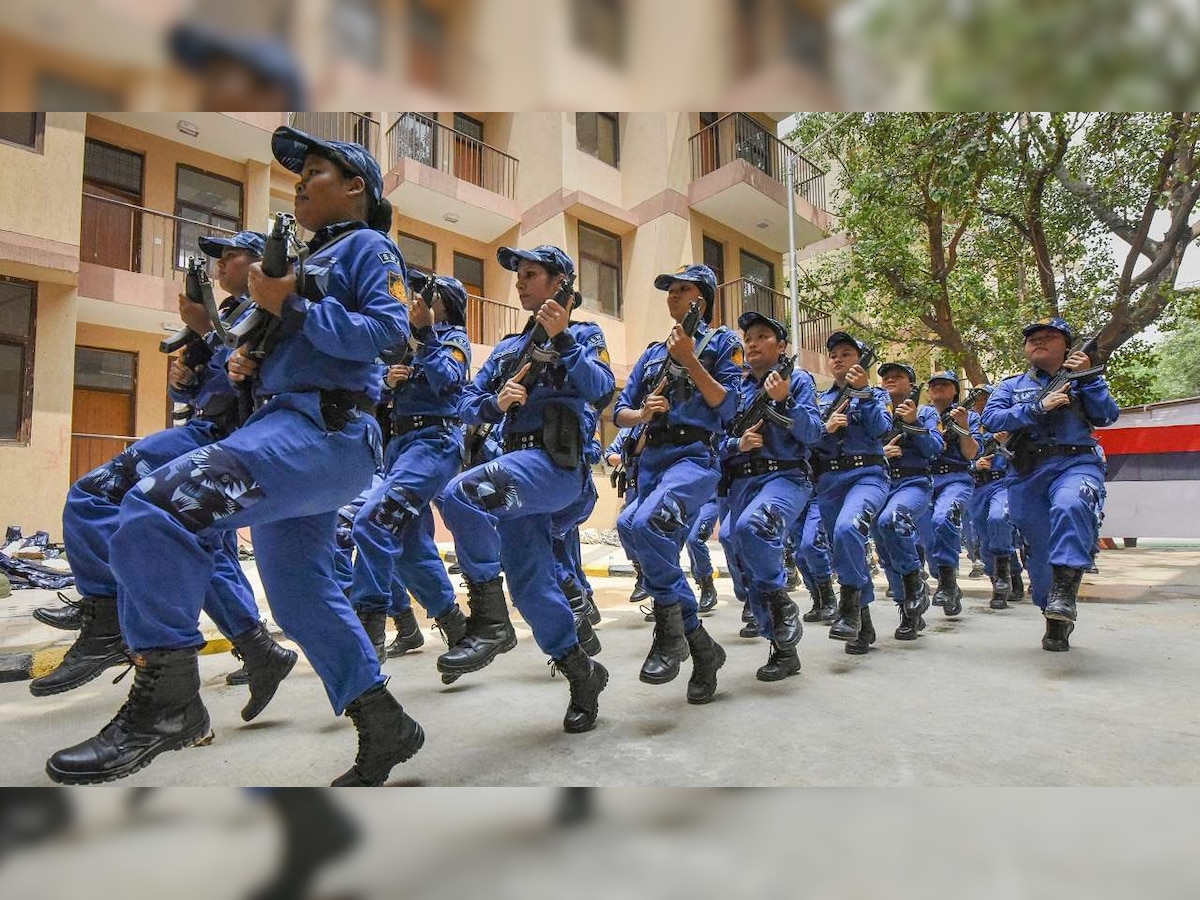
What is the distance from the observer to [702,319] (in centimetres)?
358

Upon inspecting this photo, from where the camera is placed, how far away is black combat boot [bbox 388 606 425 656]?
14.0 ft

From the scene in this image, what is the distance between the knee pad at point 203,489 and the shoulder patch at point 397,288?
0.61 meters

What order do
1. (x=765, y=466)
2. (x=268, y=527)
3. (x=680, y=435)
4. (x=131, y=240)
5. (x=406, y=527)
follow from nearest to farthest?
(x=268, y=527)
(x=680, y=435)
(x=406, y=527)
(x=765, y=466)
(x=131, y=240)

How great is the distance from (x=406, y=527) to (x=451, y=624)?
1.73 ft

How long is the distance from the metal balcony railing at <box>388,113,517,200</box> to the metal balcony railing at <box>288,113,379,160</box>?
0.31m

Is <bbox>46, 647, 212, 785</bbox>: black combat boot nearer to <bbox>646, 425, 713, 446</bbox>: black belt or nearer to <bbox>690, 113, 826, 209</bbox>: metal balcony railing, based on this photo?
<bbox>646, 425, 713, 446</bbox>: black belt

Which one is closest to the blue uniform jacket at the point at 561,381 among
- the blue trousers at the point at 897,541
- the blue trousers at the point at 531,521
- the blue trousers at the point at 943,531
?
the blue trousers at the point at 531,521

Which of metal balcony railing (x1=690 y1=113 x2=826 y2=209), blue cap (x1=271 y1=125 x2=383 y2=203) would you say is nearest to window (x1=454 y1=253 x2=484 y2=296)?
metal balcony railing (x1=690 y1=113 x2=826 y2=209)

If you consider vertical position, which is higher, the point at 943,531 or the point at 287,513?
the point at 287,513

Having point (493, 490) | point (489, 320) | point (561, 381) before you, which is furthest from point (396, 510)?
point (489, 320)

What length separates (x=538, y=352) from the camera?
3.07m

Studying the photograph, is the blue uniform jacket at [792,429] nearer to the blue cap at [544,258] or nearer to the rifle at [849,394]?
the rifle at [849,394]

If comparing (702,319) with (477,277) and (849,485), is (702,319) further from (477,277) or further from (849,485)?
(477,277)

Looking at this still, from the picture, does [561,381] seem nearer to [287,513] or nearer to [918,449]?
[287,513]
